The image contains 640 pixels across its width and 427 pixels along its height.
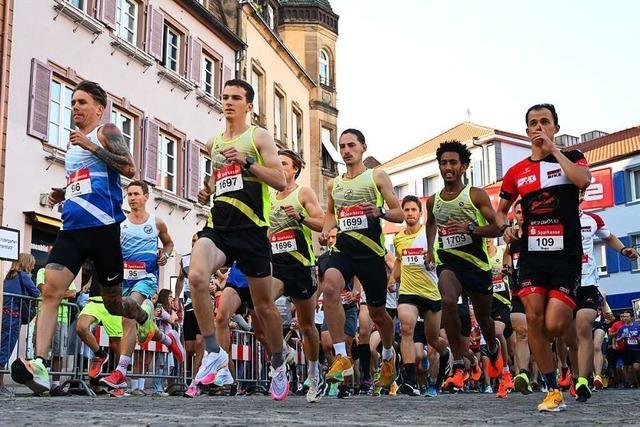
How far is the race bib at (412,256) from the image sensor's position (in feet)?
43.0

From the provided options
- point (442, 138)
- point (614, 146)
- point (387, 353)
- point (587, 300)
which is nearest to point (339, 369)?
point (387, 353)

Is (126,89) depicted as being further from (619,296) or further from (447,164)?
(619,296)

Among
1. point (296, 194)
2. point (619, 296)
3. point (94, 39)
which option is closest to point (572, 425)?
point (296, 194)

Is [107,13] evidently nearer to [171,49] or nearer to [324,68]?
[171,49]

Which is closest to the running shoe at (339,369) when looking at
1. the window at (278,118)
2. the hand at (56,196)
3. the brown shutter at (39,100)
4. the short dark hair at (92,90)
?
the hand at (56,196)

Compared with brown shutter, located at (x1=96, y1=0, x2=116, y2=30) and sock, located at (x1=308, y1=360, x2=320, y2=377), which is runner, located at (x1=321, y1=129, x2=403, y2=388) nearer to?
sock, located at (x1=308, y1=360, x2=320, y2=377)

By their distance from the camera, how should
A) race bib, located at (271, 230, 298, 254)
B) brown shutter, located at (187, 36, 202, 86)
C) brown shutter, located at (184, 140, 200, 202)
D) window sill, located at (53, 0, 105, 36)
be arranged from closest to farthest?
race bib, located at (271, 230, 298, 254) < window sill, located at (53, 0, 105, 36) < brown shutter, located at (184, 140, 200, 202) < brown shutter, located at (187, 36, 202, 86)

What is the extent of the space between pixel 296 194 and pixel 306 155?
102ft

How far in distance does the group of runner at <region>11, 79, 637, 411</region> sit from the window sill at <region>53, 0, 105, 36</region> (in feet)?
32.3

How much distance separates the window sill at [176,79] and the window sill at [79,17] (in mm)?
3313

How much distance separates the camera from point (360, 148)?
34.6 feet

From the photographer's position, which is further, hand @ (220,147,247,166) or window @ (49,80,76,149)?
window @ (49,80,76,149)

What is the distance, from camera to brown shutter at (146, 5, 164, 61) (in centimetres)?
2611

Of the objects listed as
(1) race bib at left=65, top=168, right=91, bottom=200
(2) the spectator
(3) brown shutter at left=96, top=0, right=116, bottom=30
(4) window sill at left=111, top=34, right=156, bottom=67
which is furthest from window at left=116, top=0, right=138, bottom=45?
(1) race bib at left=65, top=168, right=91, bottom=200
